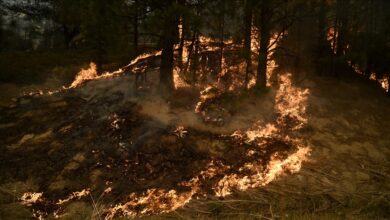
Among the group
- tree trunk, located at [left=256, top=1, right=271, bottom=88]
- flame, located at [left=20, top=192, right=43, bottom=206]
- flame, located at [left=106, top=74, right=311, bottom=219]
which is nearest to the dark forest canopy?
tree trunk, located at [left=256, top=1, right=271, bottom=88]

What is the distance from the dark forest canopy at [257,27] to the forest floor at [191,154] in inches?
58.4

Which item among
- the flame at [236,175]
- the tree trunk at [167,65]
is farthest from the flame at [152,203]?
the tree trunk at [167,65]

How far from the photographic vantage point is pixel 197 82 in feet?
44.9

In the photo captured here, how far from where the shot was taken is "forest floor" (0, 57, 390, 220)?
28.9 ft

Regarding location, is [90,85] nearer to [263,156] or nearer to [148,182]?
[148,182]

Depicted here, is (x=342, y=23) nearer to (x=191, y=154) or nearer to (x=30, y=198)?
(x=191, y=154)

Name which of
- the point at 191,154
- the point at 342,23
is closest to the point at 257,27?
the point at 342,23

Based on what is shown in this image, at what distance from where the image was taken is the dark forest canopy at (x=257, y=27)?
12461 millimetres

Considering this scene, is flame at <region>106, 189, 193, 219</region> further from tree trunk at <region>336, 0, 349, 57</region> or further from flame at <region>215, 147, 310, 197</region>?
tree trunk at <region>336, 0, 349, 57</region>

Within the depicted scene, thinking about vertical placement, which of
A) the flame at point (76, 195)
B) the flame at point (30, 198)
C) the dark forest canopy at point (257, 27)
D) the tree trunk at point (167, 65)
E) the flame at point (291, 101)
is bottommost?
the flame at point (30, 198)

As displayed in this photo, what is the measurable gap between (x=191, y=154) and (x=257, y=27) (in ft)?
19.9

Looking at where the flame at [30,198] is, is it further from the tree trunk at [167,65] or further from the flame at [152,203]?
the tree trunk at [167,65]

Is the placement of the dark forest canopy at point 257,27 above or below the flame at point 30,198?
above

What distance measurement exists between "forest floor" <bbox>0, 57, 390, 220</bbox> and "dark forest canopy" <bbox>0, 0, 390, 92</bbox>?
4.87 ft
